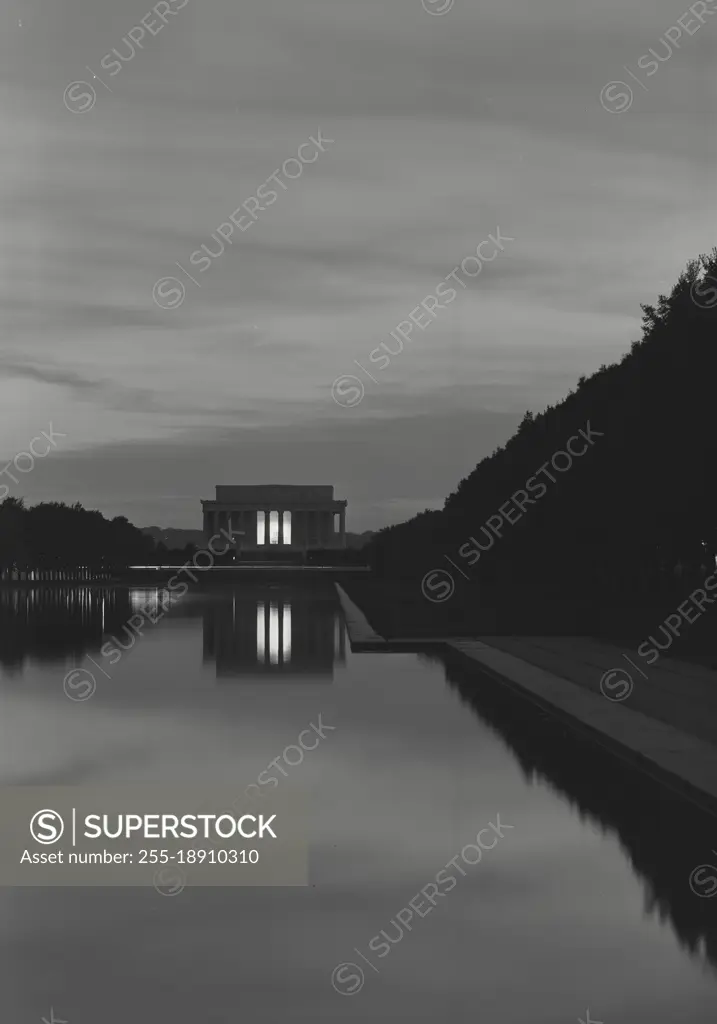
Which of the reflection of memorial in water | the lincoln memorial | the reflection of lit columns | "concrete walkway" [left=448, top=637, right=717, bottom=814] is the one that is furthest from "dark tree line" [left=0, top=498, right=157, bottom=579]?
"concrete walkway" [left=448, top=637, right=717, bottom=814]

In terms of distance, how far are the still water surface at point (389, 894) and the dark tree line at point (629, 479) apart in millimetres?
17584

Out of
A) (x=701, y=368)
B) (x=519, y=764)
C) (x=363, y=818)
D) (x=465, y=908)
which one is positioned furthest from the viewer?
(x=701, y=368)

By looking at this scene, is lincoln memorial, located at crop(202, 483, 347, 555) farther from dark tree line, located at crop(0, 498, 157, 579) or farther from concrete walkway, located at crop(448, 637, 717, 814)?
concrete walkway, located at crop(448, 637, 717, 814)

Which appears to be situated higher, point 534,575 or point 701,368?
point 701,368

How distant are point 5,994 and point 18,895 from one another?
1.77 meters

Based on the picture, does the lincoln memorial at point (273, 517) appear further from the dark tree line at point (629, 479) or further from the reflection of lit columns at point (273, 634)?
the reflection of lit columns at point (273, 634)

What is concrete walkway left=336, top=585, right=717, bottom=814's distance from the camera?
1209cm

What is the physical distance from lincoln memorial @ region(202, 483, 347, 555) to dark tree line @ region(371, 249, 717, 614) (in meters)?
115

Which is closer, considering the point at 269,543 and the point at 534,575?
the point at 534,575

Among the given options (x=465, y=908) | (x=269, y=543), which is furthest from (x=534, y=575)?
(x=269, y=543)

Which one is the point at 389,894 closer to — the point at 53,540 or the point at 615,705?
the point at 615,705

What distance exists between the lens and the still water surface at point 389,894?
19.9 feet

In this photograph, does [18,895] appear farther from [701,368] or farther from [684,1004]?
[701,368]

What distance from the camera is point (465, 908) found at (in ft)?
25.0
